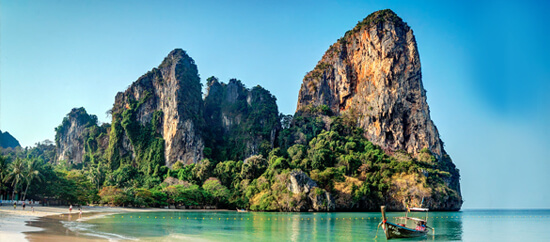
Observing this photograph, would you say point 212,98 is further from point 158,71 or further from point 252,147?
point 252,147

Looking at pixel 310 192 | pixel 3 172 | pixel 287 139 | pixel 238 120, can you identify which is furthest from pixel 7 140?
pixel 310 192

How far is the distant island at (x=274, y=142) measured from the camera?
7081cm

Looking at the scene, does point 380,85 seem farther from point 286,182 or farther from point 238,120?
point 286,182

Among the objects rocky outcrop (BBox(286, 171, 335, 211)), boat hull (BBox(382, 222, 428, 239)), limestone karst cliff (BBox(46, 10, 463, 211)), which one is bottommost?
boat hull (BBox(382, 222, 428, 239))

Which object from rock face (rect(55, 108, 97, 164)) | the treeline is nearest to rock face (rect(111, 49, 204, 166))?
the treeline

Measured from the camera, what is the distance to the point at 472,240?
30.5 metres

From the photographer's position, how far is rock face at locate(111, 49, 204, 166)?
96.8m

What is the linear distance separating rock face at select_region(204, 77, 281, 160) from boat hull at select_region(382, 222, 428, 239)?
6859cm

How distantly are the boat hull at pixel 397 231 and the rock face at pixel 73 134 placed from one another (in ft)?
336

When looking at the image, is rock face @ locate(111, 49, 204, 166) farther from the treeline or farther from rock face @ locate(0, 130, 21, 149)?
rock face @ locate(0, 130, 21, 149)

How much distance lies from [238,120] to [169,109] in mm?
18047

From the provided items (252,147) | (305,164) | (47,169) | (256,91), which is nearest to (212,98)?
(256,91)

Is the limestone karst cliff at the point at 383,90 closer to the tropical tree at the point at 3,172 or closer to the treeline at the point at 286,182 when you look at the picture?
the treeline at the point at 286,182

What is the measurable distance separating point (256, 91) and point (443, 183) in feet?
171
